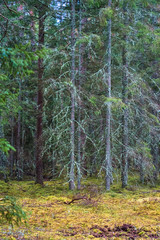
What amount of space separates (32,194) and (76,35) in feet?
26.7

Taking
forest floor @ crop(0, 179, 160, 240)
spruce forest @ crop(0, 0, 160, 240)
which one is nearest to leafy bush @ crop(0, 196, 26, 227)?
spruce forest @ crop(0, 0, 160, 240)

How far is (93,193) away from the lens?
10.4 meters

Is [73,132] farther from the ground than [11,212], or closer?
farther from the ground

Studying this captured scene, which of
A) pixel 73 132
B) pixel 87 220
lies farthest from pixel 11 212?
pixel 73 132

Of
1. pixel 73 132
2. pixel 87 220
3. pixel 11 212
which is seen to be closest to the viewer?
pixel 11 212

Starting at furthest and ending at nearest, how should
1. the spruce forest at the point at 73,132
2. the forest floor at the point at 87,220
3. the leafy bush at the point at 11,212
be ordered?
the forest floor at the point at 87,220
the spruce forest at the point at 73,132
the leafy bush at the point at 11,212

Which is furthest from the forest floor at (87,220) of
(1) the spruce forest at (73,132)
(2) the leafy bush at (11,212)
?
(2) the leafy bush at (11,212)

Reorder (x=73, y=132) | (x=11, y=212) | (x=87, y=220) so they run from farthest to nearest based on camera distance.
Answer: (x=73, y=132) < (x=87, y=220) < (x=11, y=212)

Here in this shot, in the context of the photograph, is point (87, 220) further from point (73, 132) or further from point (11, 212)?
point (73, 132)

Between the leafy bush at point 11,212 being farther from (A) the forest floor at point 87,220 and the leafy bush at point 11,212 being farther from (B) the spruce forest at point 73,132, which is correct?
(A) the forest floor at point 87,220

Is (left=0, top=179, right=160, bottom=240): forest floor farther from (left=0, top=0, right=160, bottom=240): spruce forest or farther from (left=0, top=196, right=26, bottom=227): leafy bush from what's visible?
(left=0, top=196, right=26, bottom=227): leafy bush

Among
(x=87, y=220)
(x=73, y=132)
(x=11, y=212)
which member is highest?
(x=73, y=132)

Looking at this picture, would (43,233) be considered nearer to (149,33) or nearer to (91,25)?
(149,33)

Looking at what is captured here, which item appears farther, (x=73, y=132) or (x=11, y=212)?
(x=73, y=132)
